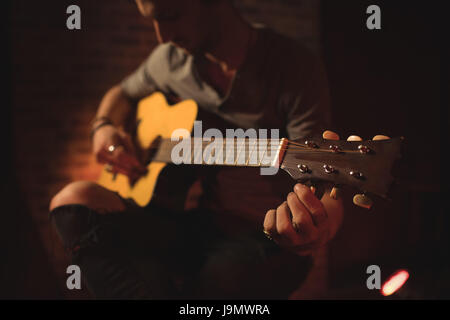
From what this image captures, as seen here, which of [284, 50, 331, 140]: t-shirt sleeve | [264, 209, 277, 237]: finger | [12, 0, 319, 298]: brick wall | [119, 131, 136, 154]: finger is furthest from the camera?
[12, 0, 319, 298]: brick wall

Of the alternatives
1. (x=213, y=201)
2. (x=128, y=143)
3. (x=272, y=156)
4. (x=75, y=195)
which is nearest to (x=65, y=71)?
(x=128, y=143)

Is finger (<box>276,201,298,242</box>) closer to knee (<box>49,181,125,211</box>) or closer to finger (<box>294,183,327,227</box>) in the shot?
finger (<box>294,183,327,227</box>)

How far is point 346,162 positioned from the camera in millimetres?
667

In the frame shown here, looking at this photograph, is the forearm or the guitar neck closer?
the guitar neck

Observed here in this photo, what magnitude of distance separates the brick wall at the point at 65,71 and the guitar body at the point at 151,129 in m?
0.40

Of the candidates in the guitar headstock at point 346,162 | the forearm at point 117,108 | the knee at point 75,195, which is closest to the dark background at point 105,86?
the forearm at point 117,108

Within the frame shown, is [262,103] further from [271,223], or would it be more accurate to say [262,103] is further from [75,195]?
[75,195]

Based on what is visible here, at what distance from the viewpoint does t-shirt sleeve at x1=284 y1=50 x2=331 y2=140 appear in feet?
3.41

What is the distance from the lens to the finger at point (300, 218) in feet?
2.28

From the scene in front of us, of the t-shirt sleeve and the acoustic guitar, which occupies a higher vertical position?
the t-shirt sleeve

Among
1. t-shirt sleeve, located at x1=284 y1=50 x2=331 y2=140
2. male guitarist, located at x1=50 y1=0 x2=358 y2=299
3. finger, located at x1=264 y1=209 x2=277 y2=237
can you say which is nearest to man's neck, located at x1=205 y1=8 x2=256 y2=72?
male guitarist, located at x1=50 y1=0 x2=358 y2=299

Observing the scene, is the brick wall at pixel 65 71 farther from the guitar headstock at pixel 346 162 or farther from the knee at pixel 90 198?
the guitar headstock at pixel 346 162

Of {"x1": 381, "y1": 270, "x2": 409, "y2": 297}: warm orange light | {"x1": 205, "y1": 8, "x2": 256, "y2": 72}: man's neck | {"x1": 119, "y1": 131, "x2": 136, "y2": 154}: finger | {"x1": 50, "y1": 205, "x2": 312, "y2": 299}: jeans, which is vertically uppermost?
{"x1": 205, "y1": 8, "x2": 256, "y2": 72}: man's neck
